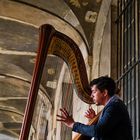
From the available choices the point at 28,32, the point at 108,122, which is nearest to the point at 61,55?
the point at 108,122

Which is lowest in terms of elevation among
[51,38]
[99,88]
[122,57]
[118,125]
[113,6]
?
[118,125]

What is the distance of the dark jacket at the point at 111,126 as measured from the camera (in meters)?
3.50

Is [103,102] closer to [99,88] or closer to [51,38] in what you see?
[99,88]

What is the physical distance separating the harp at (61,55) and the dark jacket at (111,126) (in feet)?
2.15

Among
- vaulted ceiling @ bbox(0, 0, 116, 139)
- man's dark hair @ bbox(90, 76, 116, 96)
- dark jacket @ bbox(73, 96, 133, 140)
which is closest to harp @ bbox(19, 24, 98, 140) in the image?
man's dark hair @ bbox(90, 76, 116, 96)

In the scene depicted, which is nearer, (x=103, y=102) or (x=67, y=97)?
(x=103, y=102)

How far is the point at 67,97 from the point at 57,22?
2.43m

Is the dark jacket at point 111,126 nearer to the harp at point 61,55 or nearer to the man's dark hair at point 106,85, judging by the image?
the man's dark hair at point 106,85

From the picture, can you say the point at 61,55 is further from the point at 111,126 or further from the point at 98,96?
the point at 111,126

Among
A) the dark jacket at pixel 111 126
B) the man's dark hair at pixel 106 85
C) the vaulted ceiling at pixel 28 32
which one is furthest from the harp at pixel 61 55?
the vaulted ceiling at pixel 28 32

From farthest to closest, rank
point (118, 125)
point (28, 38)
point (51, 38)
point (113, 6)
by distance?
point (28, 38)
point (113, 6)
point (51, 38)
point (118, 125)

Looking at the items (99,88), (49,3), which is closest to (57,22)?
(49,3)

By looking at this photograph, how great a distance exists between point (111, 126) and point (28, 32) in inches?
294

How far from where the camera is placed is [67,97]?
11266mm
